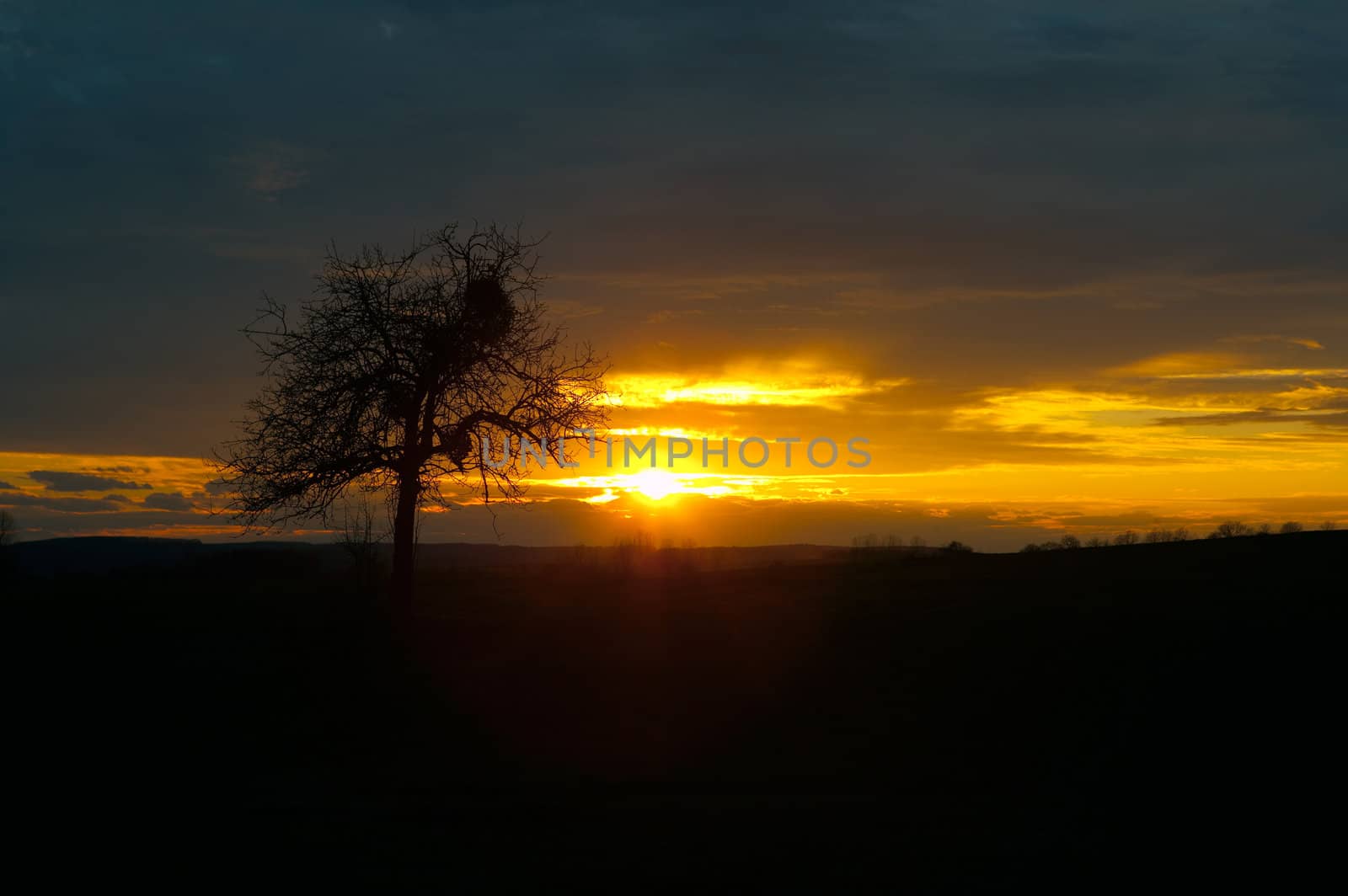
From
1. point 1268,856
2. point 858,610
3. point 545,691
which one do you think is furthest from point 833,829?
point 858,610

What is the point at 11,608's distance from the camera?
79.2 ft

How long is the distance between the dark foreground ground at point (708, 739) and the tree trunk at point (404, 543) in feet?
2.80

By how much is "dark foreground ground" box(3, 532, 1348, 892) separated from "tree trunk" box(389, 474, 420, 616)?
854 mm

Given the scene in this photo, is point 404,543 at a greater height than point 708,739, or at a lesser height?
greater

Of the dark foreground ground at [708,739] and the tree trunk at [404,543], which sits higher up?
the tree trunk at [404,543]

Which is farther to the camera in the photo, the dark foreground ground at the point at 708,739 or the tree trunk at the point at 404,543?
the tree trunk at the point at 404,543

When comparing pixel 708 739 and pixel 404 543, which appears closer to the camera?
pixel 708 739

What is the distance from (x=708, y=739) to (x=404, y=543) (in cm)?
949

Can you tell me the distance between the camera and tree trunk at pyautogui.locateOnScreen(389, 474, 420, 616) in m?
21.5

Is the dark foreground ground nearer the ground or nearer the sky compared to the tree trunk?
nearer the ground

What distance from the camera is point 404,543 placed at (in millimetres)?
22016

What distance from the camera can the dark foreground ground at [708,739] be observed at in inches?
428

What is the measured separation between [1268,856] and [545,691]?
10972 millimetres

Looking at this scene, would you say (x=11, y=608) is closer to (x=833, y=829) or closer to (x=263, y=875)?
(x=263, y=875)
